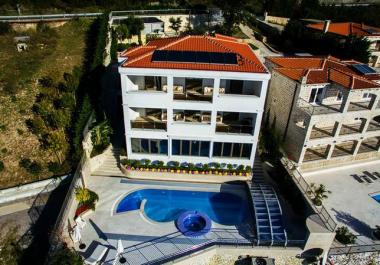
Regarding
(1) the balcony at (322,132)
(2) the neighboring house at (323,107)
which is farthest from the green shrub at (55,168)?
(1) the balcony at (322,132)

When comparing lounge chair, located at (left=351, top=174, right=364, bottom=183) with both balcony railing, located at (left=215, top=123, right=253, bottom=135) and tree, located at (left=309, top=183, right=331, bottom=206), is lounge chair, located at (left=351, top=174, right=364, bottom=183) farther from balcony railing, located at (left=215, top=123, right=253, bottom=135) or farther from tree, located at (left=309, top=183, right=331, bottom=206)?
balcony railing, located at (left=215, top=123, right=253, bottom=135)

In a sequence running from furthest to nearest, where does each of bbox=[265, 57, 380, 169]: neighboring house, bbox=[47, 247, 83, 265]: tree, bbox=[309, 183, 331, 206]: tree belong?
bbox=[265, 57, 380, 169]: neighboring house → bbox=[309, 183, 331, 206]: tree → bbox=[47, 247, 83, 265]: tree

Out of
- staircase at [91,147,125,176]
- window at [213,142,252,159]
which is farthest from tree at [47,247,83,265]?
window at [213,142,252,159]

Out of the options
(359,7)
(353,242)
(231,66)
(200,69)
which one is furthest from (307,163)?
(359,7)

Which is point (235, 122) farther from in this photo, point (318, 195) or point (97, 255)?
point (97, 255)

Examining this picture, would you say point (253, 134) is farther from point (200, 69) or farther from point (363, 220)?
point (363, 220)

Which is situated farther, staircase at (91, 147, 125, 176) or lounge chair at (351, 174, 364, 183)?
lounge chair at (351, 174, 364, 183)

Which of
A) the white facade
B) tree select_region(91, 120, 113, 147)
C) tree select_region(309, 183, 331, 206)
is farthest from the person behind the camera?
tree select_region(91, 120, 113, 147)
